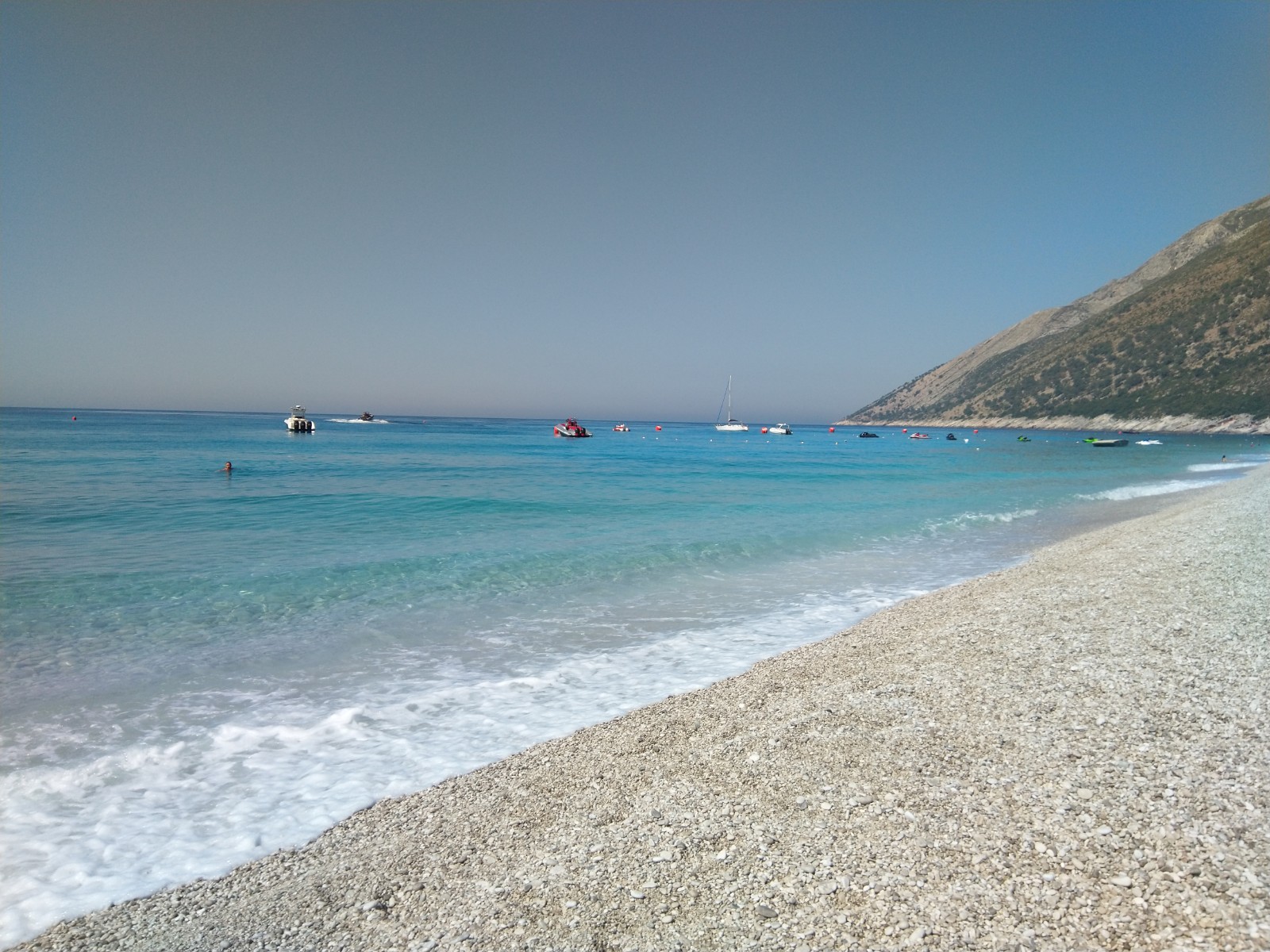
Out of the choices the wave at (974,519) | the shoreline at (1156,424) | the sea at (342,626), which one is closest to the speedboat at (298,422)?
the sea at (342,626)

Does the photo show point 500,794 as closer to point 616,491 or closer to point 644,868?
point 644,868

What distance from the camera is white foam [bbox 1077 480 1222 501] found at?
1194 inches

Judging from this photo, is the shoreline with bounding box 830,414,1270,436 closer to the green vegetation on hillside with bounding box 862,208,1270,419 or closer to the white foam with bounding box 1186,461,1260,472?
the green vegetation on hillside with bounding box 862,208,1270,419

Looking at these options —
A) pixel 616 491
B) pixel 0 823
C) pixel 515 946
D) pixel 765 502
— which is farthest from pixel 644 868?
pixel 616 491

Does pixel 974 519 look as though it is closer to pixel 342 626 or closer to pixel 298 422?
pixel 342 626

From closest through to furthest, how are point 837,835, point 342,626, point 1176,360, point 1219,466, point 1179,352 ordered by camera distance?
1. point 837,835
2. point 342,626
3. point 1219,466
4. point 1176,360
5. point 1179,352

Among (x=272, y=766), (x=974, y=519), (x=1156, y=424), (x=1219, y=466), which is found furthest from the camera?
(x=1156, y=424)

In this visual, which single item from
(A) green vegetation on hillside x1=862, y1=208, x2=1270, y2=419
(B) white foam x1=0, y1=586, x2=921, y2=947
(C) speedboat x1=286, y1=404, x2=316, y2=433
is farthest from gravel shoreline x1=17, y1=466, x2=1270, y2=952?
(A) green vegetation on hillside x1=862, y1=208, x2=1270, y2=419

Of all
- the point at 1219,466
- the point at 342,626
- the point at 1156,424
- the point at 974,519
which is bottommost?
the point at 342,626

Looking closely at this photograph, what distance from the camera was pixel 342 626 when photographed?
443 inches

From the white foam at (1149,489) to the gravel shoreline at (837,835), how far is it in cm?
2685

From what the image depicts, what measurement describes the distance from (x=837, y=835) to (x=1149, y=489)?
121ft

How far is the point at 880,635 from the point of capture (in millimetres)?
9586

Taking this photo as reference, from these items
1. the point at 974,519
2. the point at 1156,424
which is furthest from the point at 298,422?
the point at 1156,424
